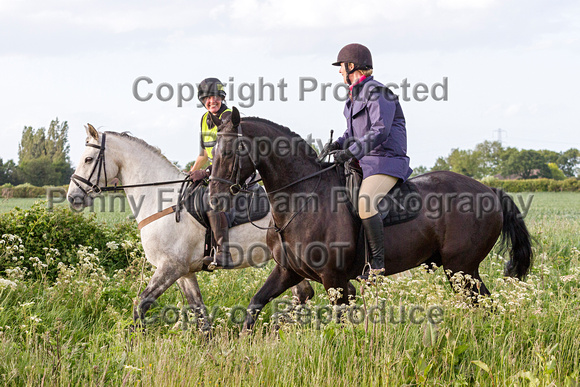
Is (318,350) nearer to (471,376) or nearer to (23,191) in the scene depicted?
(471,376)

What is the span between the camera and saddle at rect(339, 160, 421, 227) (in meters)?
5.15

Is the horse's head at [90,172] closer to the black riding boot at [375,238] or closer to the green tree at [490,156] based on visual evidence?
the black riding boot at [375,238]

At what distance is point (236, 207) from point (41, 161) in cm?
7579

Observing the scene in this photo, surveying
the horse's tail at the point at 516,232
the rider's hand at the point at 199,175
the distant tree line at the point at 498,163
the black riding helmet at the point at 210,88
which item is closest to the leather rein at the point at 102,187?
the rider's hand at the point at 199,175

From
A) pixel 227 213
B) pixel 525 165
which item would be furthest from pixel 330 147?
pixel 525 165

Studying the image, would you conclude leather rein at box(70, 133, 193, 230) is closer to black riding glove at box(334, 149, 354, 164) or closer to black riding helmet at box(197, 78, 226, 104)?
black riding helmet at box(197, 78, 226, 104)

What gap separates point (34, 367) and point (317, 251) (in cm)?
252

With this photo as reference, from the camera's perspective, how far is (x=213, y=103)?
644cm

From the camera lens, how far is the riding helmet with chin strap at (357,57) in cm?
507

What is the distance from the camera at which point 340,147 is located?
550 centimetres

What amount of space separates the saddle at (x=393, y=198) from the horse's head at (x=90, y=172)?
119 inches

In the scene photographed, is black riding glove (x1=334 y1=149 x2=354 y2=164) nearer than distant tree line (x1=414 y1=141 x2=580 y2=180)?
Yes

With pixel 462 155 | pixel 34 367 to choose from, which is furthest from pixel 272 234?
pixel 462 155

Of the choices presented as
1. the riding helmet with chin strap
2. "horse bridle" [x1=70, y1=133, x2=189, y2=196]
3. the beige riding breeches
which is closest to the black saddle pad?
"horse bridle" [x1=70, y1=133, x2=189, y2=196]
